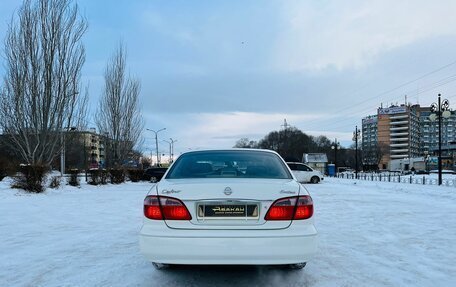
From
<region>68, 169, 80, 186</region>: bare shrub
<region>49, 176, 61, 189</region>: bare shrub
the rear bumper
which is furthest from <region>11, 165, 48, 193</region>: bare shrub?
the rear bumper

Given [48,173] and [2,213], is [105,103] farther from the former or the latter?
[2,213]

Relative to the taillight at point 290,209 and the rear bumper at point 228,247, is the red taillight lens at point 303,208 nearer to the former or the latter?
the taillight at point 290,209

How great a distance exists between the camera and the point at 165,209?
4418 mm

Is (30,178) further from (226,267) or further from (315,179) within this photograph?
(315,179)

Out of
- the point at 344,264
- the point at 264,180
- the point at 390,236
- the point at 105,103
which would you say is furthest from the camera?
the point at 105,103

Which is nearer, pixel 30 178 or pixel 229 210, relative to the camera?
pixel 229 210

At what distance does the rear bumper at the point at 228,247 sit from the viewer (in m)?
4.17

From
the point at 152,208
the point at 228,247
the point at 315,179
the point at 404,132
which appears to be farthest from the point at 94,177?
the point at 404,132

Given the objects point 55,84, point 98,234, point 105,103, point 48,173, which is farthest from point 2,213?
point 105,103

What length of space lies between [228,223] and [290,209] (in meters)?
0.66

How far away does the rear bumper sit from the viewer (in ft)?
13.7

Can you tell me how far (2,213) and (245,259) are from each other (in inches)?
400

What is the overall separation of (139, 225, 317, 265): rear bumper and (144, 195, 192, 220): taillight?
0.53 ft

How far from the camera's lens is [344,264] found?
5.77 metres
